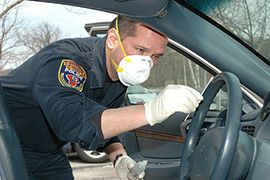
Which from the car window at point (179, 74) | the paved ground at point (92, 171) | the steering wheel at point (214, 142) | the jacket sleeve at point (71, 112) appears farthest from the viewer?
the paved ground at point (92, 171)

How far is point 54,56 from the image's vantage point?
1797 millimetres

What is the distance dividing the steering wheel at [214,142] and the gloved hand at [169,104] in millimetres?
141

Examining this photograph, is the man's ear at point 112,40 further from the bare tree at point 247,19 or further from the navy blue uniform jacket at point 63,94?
the bare tree at point 247,19

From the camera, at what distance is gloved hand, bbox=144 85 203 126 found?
1.65m

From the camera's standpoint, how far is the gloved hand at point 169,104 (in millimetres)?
1646

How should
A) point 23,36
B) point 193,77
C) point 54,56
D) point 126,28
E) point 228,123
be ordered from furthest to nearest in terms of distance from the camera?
point 23,36
point 193,77
point 126,28
point 54,56
point 228,123

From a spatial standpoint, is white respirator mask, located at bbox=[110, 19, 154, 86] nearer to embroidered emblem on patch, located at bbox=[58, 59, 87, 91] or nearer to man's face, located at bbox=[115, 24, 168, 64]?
man's face, located at bbox=[115, 24, 168, 64]

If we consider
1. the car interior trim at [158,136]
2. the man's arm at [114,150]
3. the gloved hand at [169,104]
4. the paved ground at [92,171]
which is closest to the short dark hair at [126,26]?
the gloved hand at [169,104]

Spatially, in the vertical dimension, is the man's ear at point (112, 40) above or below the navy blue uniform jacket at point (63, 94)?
above

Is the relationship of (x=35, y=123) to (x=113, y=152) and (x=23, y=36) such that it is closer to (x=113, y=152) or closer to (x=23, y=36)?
(x=113, y=152)

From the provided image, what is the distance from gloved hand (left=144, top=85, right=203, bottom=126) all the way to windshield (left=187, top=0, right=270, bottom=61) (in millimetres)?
545

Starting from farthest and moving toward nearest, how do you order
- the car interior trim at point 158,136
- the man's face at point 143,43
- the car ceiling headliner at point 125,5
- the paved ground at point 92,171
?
the paved ground at point 92,171, the car interior trim at point 158,136, the man's face at point 143,43, the car ceiling headliner at point 125,5

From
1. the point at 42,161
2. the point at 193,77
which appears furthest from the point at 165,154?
the point at 42,161

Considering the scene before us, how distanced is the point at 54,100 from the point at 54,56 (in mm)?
232
